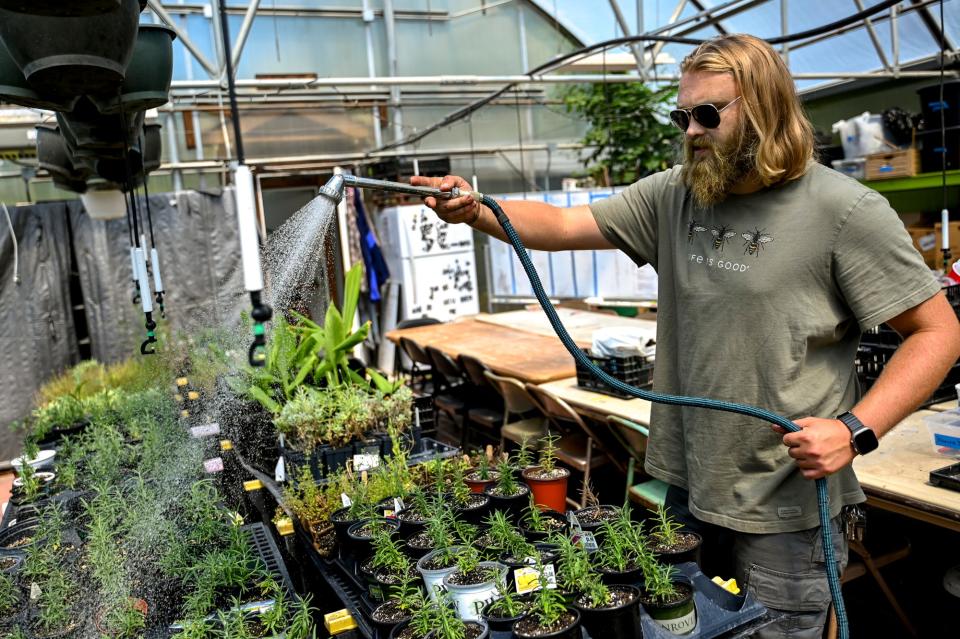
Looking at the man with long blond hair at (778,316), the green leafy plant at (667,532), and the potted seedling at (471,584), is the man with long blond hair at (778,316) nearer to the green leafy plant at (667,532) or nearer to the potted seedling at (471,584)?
the green leafy plant at (667,532)

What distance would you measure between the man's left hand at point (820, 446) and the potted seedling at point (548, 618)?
1.74 feet

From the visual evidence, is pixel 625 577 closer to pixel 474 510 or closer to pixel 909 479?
pixel 474 510

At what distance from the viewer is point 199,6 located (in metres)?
7.79

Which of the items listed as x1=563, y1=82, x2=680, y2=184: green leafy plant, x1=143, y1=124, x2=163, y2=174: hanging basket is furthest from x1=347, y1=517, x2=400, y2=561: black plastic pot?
x1=563, y1=82, x2=680, y2=184: green leafy plant

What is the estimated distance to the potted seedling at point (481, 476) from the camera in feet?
8.23

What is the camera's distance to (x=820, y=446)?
1469 millimetres

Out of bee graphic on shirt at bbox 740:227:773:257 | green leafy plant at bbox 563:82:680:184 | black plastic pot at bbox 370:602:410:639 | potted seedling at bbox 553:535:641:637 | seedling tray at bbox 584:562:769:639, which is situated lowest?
black plastic pot at bbox 370:602:410:639

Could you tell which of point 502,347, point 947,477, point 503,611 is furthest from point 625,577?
point 502,347

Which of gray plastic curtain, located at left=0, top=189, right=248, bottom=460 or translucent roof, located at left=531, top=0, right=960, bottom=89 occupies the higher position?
translucent roof, located at left=531, top=0, right=960, bottom=89

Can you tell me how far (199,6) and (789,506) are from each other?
7.85 metres

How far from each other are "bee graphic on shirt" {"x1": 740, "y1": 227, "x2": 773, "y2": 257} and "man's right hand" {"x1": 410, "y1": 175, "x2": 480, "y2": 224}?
26.1 inches

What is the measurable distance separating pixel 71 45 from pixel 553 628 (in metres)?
1.54

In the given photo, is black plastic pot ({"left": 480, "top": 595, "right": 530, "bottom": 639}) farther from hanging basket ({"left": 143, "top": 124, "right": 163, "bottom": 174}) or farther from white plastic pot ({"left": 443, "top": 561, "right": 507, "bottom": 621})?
hanging basket ({"left": 143, "top": 124, "right": 163, "bottom": 174})

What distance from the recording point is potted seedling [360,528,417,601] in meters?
1.86
